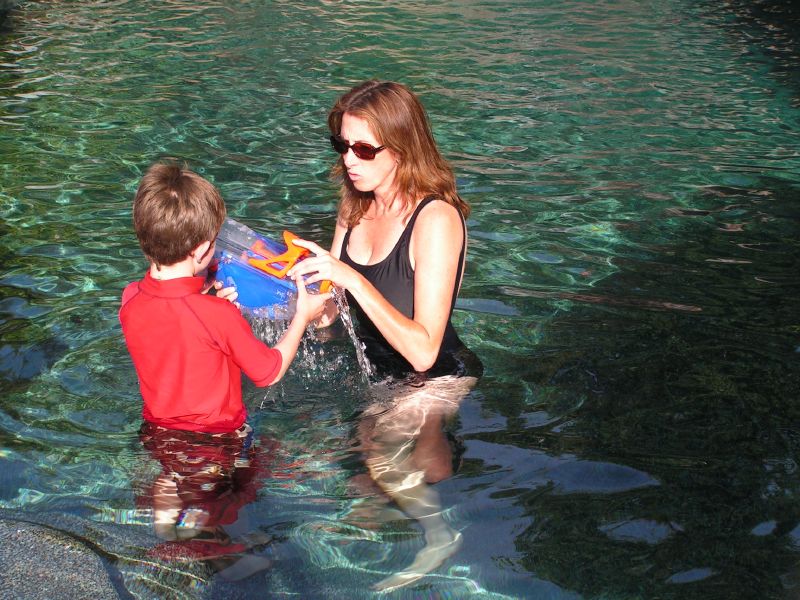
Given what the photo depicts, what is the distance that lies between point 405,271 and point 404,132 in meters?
0.59

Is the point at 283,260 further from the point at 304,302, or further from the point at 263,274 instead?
the point at 304,302

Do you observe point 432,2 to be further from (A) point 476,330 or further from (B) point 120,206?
(A) point 476,330

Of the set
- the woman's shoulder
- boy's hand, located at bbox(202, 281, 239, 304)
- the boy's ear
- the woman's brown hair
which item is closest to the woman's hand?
boy's hand, located at bbox(202, 281, 239, 304)

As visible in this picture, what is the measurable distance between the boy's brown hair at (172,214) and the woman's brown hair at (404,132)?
0.89m

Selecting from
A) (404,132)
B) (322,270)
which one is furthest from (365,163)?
(322,270)

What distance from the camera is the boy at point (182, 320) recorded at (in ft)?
9.95

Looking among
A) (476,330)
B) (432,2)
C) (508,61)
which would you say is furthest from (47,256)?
(432,2)

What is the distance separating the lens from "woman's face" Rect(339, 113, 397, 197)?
3.73m

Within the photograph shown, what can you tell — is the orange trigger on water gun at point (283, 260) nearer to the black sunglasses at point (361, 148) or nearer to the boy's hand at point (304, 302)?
the boy's hand at point (304, 302)

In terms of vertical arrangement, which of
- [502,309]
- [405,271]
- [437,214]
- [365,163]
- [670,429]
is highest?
[365,163]

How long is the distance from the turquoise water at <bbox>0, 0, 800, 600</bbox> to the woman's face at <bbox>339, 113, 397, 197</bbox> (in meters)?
1.02

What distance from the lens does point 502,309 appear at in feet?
18.1

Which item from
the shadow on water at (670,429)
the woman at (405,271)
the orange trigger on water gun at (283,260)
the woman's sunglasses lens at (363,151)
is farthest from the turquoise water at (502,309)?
the woman's sunglasses lens at (363,151)

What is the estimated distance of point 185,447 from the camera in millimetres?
3314
